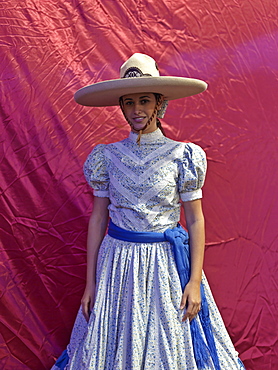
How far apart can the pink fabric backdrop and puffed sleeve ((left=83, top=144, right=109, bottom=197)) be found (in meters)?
0.42

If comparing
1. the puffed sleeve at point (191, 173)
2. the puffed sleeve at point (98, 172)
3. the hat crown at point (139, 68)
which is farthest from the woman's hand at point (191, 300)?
the hat crown at point (139, 68)

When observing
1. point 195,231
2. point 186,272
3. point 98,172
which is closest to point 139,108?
point 98,172

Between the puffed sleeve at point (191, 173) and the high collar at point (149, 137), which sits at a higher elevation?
the high collar at point (149, 137)

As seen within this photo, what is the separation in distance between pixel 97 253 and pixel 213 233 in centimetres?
62

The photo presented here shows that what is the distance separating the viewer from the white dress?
47.5 inches

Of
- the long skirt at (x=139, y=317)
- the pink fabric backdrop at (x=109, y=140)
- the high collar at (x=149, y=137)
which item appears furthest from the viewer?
the pink fabric backdrop at (x=109, y=140)

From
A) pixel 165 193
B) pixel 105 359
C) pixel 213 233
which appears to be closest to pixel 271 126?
pixel 213 233

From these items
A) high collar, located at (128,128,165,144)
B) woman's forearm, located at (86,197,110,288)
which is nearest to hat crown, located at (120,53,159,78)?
high collar, located at (128,128,165,144)

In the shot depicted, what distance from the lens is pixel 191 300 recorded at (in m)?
1.25

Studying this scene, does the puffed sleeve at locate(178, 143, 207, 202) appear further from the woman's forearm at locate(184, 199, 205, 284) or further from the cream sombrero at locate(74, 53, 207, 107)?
the cream sombrero at locate(74, 53, 207, 107)

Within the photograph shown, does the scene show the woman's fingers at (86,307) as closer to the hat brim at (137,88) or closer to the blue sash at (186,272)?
the blue sash at (186,272)

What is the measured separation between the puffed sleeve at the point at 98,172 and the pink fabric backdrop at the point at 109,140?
42 centimetres

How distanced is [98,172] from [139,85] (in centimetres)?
30

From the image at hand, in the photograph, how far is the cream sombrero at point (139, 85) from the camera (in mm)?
1212
